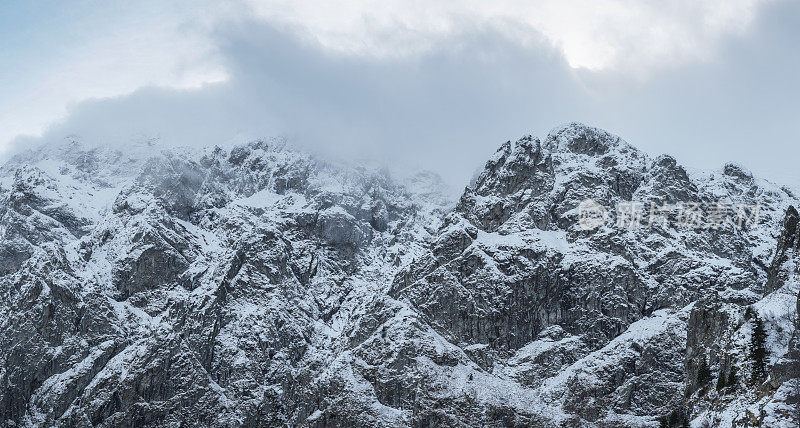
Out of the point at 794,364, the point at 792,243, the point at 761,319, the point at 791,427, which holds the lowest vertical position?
the point at 791,427

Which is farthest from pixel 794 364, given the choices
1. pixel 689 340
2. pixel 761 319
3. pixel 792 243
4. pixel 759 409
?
pixel 689 340

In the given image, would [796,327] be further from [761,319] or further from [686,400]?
[686,400]

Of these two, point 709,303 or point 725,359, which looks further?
point 709,303

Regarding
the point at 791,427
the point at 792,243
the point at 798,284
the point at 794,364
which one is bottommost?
the point at 791,427

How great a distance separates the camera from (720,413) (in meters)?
125

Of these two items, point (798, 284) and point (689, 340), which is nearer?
point (798, 284)

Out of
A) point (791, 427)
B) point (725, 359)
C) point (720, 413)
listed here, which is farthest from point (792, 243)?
point (791, 427)

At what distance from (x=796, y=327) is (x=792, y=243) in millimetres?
44580

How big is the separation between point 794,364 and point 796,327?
9811 millimetres

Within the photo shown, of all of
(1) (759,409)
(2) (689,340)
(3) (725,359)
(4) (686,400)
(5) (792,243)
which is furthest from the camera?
(2) (689,340)

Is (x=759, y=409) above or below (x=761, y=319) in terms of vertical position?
below

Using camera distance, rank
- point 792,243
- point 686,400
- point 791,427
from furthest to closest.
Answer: point 792,243 → point 686,400 → point 791,427

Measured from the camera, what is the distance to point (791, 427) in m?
107

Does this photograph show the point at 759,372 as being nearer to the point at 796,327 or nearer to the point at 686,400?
the point at 796,327
